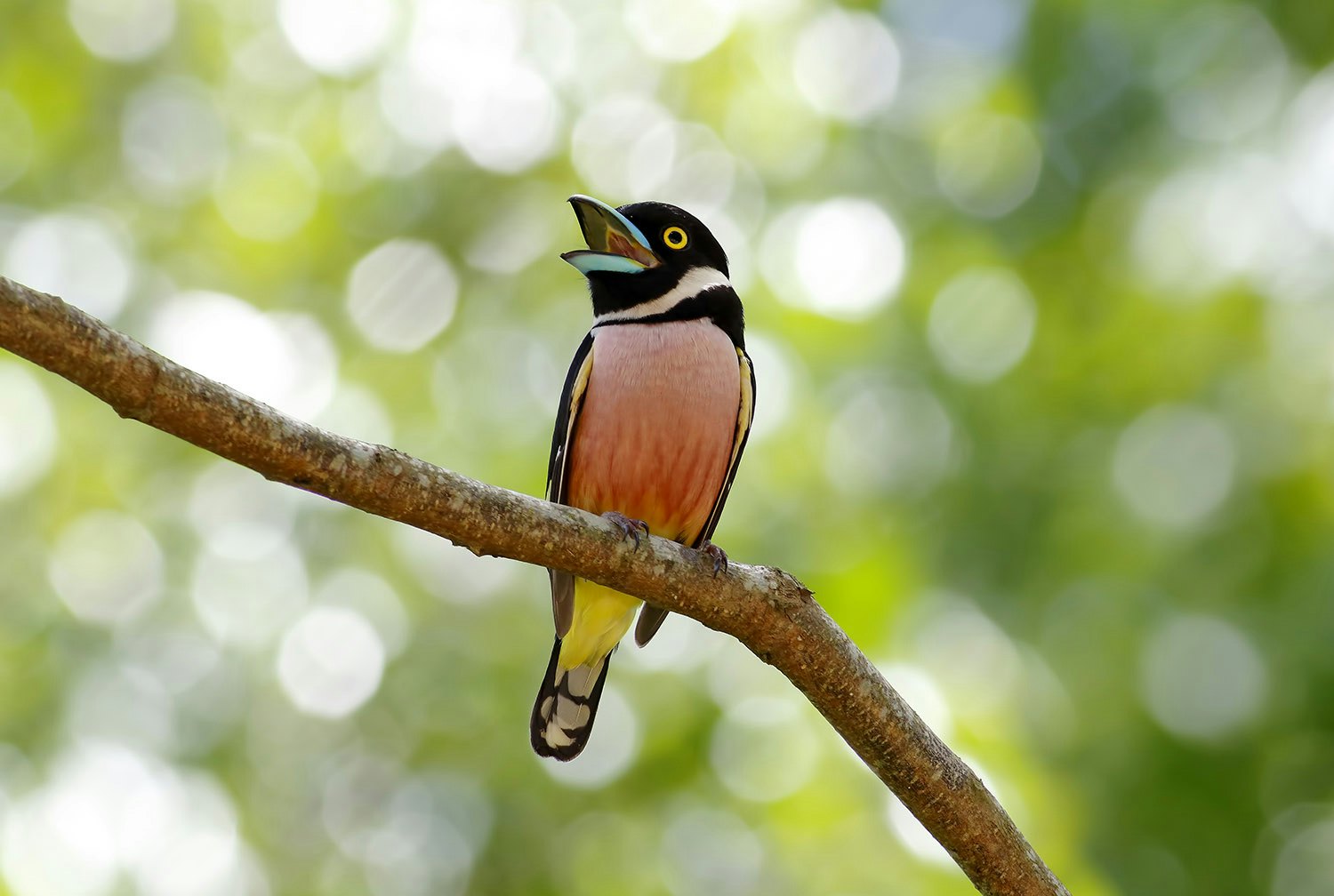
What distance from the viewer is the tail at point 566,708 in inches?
261

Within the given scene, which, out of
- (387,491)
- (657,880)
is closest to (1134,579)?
(657,880)

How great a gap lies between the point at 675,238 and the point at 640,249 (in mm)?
194

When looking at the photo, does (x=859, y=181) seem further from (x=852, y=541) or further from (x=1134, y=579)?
(x=1134, y=579)

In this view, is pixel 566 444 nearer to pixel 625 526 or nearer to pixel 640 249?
pixel 640 249

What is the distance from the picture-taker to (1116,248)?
13391mm

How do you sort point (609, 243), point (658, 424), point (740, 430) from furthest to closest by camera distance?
point (609, 243), point (740, 430), point (658, 424)

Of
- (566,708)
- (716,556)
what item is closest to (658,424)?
(716,556)

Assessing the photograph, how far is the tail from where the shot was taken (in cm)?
662

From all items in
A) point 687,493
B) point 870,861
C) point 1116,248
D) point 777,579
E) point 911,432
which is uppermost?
point 777,579

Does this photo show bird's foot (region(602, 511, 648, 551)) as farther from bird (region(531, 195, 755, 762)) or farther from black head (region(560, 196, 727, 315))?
black head (region(560, 196, 727, 315))

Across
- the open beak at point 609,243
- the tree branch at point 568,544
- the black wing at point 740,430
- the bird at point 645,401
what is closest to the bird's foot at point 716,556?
the tree branch at point 568,544

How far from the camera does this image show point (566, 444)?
6.12 metres

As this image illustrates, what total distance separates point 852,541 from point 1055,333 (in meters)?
3.39

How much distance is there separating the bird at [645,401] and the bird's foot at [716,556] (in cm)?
69
